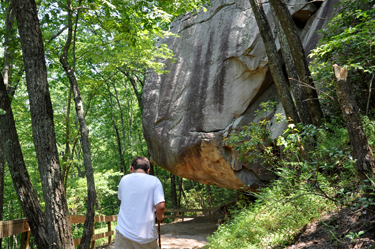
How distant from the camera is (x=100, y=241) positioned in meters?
10.5

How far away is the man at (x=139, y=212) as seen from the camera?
9.50ft

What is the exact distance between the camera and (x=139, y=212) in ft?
9.62

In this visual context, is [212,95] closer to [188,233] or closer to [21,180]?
[188,233]

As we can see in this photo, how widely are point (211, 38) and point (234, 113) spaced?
3.13 meters

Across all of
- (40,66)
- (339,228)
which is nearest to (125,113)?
(40,66)

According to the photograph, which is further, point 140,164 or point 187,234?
point 187,234

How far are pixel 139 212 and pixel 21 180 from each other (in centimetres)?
277

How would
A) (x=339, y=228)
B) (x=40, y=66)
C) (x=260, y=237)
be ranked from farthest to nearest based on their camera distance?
(x=260, y=237) < (x=40, y=66) < (x=339, y=228)

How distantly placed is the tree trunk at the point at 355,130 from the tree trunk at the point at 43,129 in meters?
3.91

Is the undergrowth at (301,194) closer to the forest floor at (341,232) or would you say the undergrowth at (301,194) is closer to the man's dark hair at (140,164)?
the forest floor at (341,232)

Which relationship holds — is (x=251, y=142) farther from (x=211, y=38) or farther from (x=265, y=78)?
(x=211, y=38)

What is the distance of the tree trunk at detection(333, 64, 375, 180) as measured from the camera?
11.1 ft

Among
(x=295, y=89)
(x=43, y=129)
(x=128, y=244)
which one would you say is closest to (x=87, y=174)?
(x=43, y=129)

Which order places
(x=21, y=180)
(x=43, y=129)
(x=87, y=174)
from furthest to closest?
(x=87, y=174) → (x=21, y=180) → (x=43, y=129)
